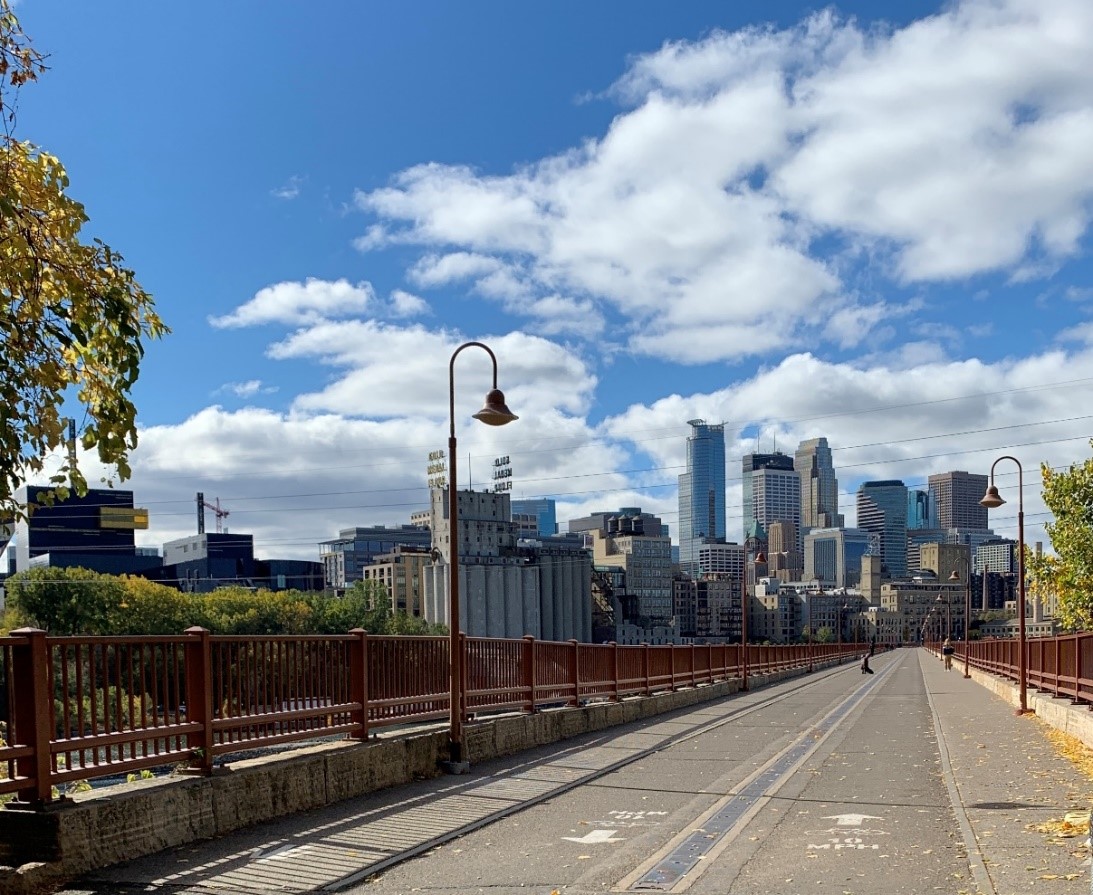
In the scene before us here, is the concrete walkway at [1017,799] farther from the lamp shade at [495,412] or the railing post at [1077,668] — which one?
the lamp shade at [495,412]

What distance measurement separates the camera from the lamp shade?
15477mm

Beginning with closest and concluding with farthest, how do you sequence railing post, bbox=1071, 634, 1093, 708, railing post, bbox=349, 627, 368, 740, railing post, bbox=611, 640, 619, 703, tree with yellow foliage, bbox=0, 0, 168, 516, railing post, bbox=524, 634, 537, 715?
tree with yellow foliage, bbox=0, 0, 168, 516, railing post, bbox=349, 627, 368, 740, railing post, bbox=524, 634, 537, 715, railing post, bbox=1071, 634, 1093, 708, railing post, bbox=611, 640, 619, 703

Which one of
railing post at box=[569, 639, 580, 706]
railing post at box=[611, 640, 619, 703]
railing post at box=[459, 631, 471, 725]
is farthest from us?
railing post at box=[611, 640, 619, 703]

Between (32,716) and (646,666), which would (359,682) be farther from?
(646,666)

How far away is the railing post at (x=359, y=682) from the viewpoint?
12742 millimetres

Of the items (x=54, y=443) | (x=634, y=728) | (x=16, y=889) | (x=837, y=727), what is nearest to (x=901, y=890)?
(x=16, y=889)

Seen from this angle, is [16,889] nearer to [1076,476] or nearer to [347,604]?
[1076,476]

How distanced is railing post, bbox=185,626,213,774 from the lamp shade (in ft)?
20.4

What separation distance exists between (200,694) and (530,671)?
9.13 metres

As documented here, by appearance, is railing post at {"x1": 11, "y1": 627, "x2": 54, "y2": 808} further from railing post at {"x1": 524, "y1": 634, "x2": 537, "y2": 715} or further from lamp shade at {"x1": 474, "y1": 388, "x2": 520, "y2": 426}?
railing post at {"x1": 524, "y1": 634, "x2": 537, "y2": 715}

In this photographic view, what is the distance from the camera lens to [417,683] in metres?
14.5

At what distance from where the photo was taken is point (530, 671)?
18.5 metres

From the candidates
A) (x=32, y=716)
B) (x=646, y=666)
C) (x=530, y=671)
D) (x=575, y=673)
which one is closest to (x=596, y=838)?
(x=32, y=716)

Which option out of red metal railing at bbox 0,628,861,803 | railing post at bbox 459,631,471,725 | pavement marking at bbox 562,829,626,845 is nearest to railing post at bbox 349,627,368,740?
red metal railing at bbox 0,628,861,803
